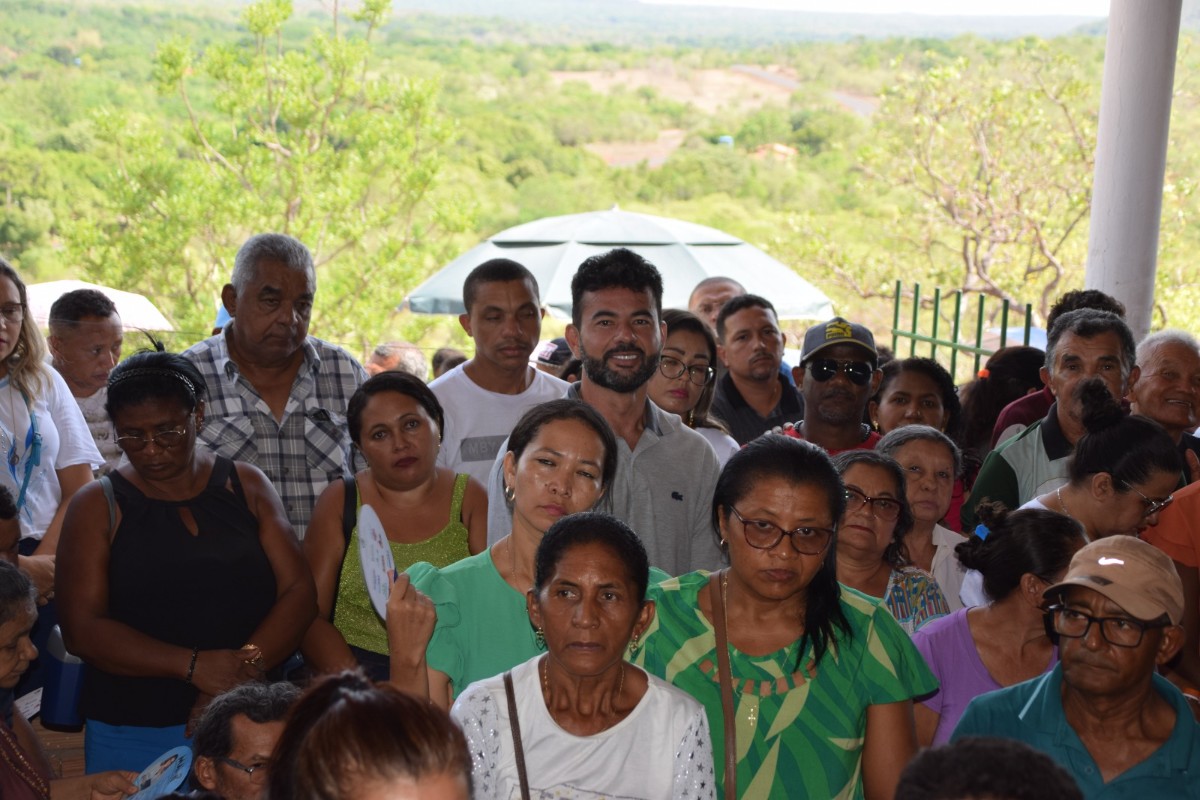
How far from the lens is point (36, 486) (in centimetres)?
415

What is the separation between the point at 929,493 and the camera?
3.91 m

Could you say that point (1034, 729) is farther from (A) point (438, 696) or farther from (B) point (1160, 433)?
(B) point (1160, 433)

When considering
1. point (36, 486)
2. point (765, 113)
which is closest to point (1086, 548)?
point (36, 486)

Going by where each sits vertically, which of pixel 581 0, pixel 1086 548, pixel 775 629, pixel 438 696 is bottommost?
pixel 438 696

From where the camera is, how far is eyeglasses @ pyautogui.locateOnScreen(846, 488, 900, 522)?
139 inches

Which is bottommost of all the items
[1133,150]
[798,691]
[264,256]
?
[798,691]

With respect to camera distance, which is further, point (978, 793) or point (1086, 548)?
point (1086, 548)

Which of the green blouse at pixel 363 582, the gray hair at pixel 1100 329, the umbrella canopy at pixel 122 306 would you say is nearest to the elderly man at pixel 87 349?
the green blouse at pixel 363 582

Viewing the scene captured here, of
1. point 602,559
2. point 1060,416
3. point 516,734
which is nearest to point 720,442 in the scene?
point 1060,416

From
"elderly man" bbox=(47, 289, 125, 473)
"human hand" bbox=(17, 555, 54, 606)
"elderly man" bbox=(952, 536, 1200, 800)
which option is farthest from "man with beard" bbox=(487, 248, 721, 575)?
"elderly man" bbox=(47, 289, 125, 473)

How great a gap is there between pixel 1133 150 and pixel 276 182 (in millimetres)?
15094

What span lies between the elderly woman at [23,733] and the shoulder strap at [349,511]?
0.86 meters

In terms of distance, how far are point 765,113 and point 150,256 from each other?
26961 mm

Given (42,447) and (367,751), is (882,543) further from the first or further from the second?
(42,447)
